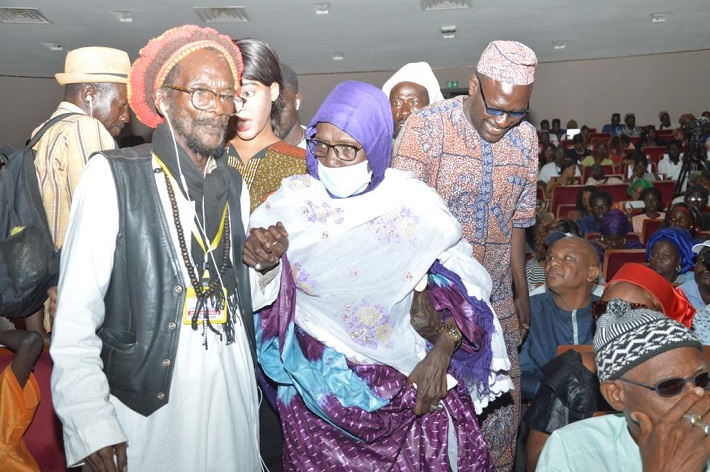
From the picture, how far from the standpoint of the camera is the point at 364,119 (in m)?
2.14

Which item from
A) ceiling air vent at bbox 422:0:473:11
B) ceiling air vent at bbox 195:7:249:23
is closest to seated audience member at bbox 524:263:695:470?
ceiling air vent at bbox 422:0:473:11

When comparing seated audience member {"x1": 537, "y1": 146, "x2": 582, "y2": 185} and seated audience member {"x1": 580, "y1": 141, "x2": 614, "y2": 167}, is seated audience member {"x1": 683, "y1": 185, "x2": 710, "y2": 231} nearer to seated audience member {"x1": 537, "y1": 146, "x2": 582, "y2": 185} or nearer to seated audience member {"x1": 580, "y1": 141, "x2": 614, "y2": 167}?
seated audience member {"x1": 537, "y1": 146, "x2": 582, "y2": 185}

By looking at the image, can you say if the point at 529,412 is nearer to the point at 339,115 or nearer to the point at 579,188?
the point at 339,115

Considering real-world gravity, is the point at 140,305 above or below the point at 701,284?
above

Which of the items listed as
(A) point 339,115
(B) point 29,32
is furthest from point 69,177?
(B) point 29,32

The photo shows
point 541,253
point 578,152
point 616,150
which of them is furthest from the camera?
point 578,152

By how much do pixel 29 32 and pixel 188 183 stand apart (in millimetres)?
13276

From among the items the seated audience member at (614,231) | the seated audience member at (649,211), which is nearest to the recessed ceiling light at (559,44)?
the seated audience member at (649,211)

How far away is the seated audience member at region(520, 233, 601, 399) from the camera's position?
358 cm

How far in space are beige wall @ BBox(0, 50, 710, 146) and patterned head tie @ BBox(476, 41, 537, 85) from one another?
15.7 metres

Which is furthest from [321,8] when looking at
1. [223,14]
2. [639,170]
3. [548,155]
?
[639,170]

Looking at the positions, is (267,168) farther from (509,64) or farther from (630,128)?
(630,128)

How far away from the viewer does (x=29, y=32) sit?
13.4 m

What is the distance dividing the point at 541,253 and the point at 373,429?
12.6 ft
